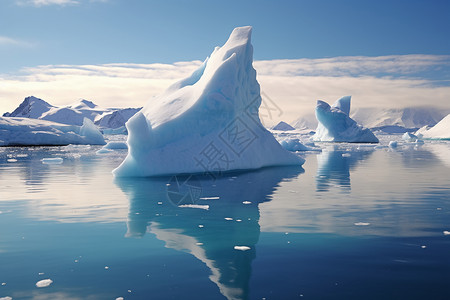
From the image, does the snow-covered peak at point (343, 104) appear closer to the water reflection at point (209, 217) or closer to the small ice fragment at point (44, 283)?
the water reflection at point (209, 217)

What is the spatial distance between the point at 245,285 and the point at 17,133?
36.6 m

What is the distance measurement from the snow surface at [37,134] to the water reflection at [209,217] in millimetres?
27100

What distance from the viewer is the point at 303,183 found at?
12.3 meters

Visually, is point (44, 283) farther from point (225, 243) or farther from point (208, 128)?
point (208, 128)

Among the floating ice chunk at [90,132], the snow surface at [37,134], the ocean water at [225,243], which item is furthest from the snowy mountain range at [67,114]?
the ocean water at [225,243]

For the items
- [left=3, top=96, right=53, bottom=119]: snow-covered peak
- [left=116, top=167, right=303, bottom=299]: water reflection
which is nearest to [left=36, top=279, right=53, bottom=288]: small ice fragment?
[left=116, top=167, right=303, bottom=299]: water reflection

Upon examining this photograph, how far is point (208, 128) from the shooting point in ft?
46.1

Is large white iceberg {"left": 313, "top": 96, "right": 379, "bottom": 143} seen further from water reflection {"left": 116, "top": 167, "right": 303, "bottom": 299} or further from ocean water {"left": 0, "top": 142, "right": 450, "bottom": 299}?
ocean water {"left": 0, "top": 142, "right": 450, "bottom": 299}

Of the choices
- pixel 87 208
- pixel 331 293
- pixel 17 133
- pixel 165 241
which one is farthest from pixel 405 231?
pixel 17 133

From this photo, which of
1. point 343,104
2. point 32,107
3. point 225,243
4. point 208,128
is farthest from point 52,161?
point 32,107

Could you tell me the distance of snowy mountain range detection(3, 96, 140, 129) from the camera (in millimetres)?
105375

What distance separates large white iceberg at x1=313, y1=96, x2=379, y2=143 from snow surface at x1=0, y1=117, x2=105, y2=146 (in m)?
26.4

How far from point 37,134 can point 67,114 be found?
73.3 metres

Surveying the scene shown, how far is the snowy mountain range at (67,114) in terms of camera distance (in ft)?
346
